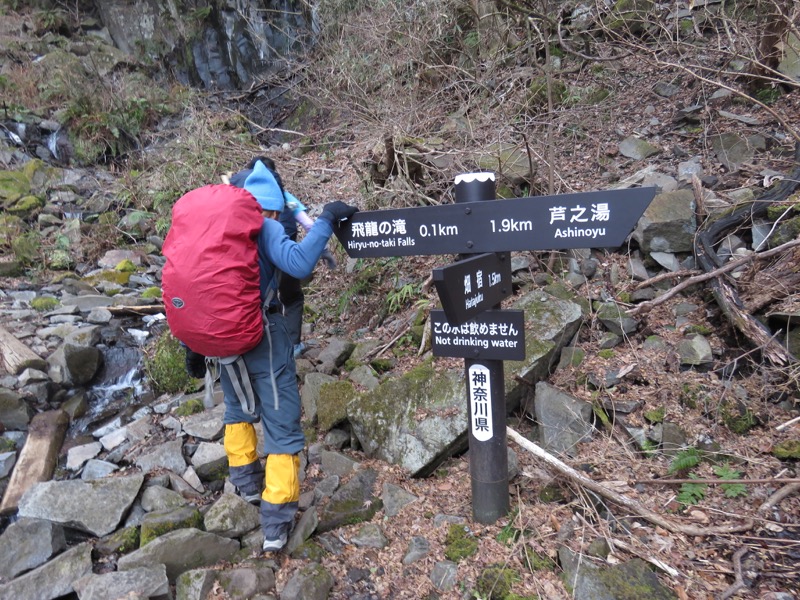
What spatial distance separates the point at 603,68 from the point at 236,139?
21.1ft

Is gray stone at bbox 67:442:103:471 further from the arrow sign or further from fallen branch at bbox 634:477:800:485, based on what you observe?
fallen branch at bbox 634:477:800:485

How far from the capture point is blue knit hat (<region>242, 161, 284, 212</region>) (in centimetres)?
312

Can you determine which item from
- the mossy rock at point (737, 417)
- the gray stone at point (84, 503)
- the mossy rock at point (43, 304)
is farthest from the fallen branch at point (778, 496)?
the mossy rock at point (43, 304)

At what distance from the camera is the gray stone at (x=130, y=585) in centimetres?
269

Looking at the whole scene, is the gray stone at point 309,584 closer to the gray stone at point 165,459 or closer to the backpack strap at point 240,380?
the backpack strap at point 240,380

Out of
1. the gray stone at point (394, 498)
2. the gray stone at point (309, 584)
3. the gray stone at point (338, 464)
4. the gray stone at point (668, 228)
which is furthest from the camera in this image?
the gray stone at point (668, 228)

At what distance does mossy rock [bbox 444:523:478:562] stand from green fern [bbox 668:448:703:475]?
1.37 meters

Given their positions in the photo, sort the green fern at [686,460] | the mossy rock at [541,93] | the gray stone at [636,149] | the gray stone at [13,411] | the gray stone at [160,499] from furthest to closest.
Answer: the mossy rock at [541,93] → the gray stone at [636,149] → the gray stone at [13,411] → the gray stone at [160,499] → the green fern at [686,460]

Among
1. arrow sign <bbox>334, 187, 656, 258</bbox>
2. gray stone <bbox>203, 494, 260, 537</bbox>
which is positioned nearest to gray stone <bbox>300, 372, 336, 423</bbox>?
gray stone <bbox>203, 494, 260, 537</bbox>

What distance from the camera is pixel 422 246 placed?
9.03ft

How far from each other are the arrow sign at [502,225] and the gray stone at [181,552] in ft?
6.34

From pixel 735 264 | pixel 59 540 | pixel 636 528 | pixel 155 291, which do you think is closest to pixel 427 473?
pixel 636 528

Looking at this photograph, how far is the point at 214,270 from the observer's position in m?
2.65

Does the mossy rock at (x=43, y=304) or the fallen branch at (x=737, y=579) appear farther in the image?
the mossy rock at (x=43, y=304)
